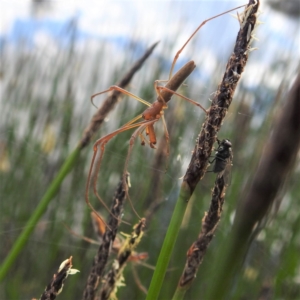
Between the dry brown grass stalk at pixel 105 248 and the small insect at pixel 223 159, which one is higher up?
the small insect at pixel 223 159

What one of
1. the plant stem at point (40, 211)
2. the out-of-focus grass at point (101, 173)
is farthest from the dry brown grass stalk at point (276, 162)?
the plant stem at point (40, 211)

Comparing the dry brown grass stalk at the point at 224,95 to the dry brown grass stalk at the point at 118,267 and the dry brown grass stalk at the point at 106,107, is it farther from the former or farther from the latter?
the dry brown grass stalk at the point at 106,107

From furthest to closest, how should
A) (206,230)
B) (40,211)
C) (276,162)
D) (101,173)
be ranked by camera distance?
(101,173) < (40,211) < (206,230) < (276,162)

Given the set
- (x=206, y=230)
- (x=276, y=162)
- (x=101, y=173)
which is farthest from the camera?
(x=101, y=173)

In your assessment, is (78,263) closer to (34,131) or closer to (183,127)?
(183,127)

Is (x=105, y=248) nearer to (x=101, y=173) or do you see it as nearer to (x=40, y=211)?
(x=40, y=211)

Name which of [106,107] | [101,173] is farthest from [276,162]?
[101,173]

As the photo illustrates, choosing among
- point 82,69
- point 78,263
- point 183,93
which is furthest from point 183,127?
point 82,69

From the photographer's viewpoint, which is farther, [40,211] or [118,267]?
[40,211]
